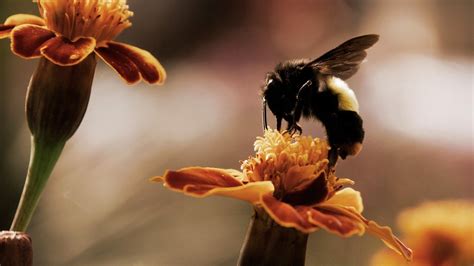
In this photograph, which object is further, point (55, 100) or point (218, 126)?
point (218, 126)

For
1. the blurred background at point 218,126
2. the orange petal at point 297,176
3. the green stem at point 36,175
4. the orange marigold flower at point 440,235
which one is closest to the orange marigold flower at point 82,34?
the green stem at point 36,175

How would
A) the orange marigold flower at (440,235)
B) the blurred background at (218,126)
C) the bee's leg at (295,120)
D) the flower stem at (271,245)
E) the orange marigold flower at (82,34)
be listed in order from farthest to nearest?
the blurred background at (218,126), the orange marigold flower at (440,235), the bee's leg at (295,120), the orange marigold flower at (82,34), the flower stem at (271,245)

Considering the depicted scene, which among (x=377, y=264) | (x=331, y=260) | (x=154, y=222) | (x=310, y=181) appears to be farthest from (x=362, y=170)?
(x=310, y=181)

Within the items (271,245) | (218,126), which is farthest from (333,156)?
(218,126)

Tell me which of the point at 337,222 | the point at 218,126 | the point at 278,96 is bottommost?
the point at 218,126

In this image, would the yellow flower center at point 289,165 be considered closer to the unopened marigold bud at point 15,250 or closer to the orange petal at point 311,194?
the orange petal at point 311,194

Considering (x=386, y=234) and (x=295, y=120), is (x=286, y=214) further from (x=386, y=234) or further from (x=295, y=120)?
(x=295, y=120)
